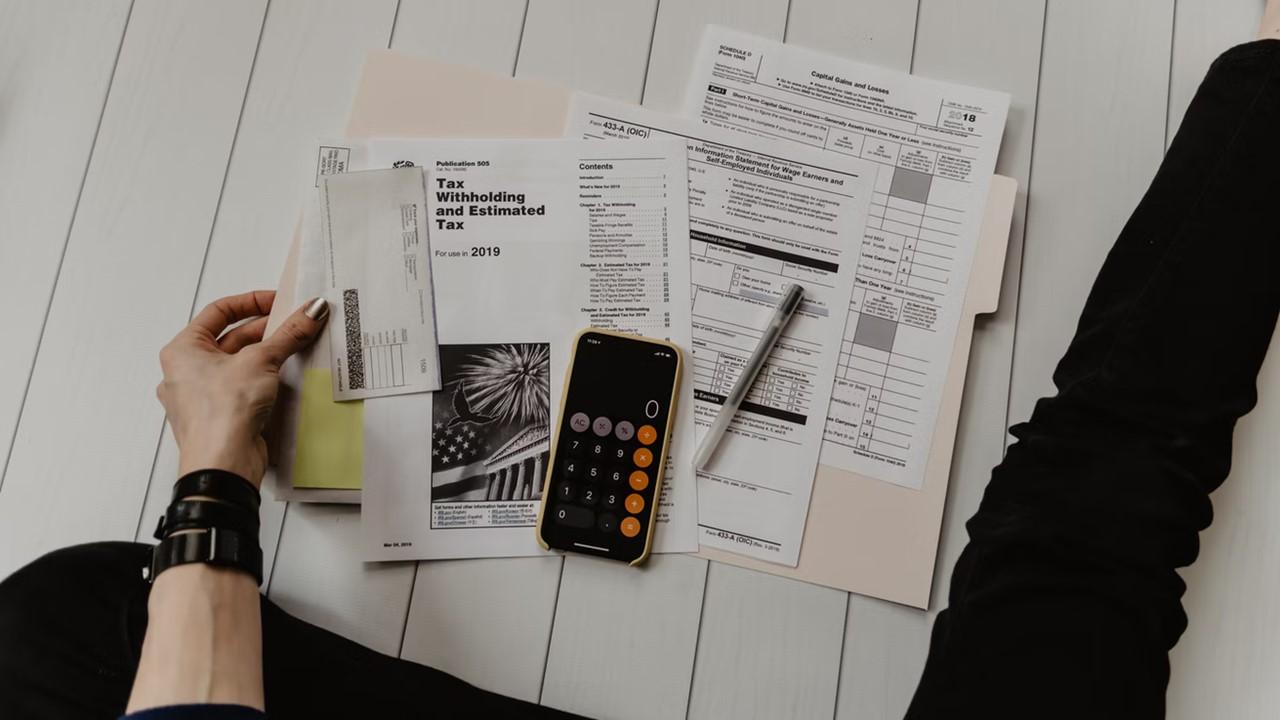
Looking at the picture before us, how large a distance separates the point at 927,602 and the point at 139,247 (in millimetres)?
678

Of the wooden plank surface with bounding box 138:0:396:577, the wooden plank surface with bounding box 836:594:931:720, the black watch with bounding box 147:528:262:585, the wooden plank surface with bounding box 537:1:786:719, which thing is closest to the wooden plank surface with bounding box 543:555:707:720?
the wooden plank surface with bounding box 537:1:786:719

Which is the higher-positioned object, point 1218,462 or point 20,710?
point 1218,462

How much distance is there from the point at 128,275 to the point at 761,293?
1.66ft

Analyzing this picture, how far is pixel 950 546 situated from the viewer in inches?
25.1

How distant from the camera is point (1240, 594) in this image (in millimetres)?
639

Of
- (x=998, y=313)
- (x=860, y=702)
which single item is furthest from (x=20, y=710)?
(x=998, y=313)

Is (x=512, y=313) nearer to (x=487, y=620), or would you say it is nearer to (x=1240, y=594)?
(x=487, y=620)

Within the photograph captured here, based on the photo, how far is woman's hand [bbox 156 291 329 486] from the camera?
572 millimetres

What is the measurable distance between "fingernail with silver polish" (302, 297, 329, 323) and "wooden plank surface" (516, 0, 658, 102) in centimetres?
25

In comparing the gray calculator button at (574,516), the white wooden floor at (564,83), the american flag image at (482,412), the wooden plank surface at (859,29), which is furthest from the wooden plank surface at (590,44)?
the gray calculator button at (574,516)

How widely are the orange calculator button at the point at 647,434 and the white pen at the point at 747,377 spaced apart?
0.12ft

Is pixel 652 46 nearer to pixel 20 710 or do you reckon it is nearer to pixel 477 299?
pixel 477 299

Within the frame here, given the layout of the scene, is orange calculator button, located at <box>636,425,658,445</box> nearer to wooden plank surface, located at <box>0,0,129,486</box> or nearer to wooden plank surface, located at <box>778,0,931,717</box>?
wooden plank surface, located at <box>778,0,931,717</box>

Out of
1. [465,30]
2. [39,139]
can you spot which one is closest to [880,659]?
[465,30]
